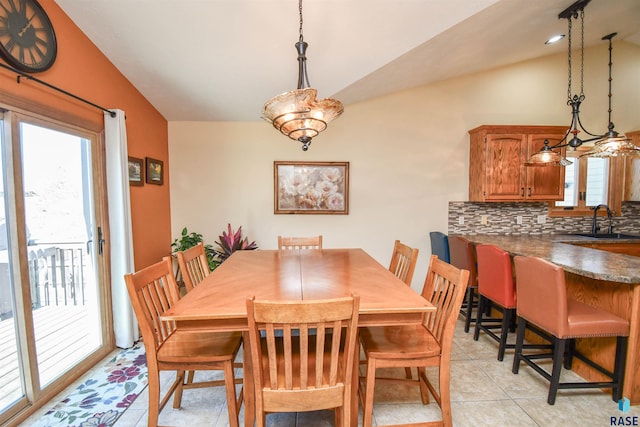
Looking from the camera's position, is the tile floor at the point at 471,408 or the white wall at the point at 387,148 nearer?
the tile floor at the point at 471,408

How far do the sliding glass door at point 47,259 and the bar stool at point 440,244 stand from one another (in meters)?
3.53

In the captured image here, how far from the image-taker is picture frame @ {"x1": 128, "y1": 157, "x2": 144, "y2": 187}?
9.21 ft

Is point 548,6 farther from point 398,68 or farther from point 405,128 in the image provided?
point 405,128

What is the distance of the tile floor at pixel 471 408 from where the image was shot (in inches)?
66.2

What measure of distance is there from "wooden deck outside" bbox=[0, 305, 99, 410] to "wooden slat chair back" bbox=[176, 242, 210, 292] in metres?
1.05

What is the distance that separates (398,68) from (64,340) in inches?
154

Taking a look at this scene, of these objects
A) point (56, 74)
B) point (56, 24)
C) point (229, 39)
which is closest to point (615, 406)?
point (229, 39)

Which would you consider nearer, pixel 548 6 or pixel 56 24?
pixel 56 24

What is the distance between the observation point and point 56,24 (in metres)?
2.02

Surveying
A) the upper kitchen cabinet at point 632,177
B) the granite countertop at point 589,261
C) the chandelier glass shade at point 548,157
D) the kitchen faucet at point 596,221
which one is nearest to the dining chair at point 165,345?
the granite countertop at point 589,261

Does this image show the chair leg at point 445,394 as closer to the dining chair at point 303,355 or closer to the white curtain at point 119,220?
the dining chair at point 303,355

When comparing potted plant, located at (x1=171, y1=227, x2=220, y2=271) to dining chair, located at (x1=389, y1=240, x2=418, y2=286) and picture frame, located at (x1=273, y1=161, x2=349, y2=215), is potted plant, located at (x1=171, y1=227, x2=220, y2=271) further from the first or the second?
dining chair, located at (x1=389, y1=240, x2=418, y2=286)

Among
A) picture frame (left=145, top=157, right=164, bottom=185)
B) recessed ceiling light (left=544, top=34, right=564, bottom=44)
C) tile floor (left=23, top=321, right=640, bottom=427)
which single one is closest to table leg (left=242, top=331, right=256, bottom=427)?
tile floor (left=23, top=321, right=640, bottom=427)

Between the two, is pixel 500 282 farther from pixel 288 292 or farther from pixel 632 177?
pixel 632 177
